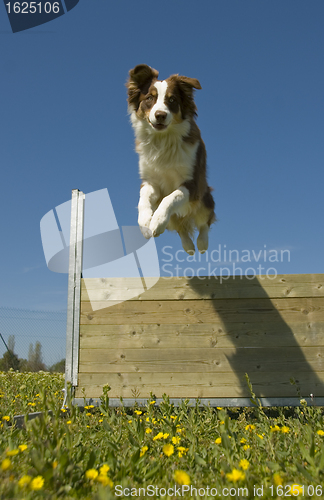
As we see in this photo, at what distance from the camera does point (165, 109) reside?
3.63m

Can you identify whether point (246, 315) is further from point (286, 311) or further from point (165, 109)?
point (165, 109)

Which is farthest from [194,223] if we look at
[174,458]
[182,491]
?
[182,491]

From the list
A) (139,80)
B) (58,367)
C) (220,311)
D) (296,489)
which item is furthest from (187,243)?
(58,367)

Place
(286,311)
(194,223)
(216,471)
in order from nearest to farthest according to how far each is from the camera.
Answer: (216,471), (286,311), (194,223)

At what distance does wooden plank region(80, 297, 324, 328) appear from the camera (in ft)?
11.8

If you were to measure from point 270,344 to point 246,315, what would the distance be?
0.33 metres

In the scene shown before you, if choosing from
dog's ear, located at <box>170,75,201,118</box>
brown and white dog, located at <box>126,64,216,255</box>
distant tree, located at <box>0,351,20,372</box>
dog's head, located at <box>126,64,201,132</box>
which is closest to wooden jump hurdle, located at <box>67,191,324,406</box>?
brown and white dog, located at <box>126,64,216,255</box>

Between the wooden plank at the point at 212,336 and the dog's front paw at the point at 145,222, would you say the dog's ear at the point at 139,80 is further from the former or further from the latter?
the wooden plank at the point at 212,336

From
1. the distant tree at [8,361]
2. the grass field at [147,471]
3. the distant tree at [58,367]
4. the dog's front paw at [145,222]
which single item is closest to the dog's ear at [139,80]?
the dog's front paw at [145,222]

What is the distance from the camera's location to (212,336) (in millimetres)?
3564

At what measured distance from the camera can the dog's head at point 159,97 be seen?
3.69 meters

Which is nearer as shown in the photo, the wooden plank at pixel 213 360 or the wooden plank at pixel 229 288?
the wooden plank at pixel 213 360

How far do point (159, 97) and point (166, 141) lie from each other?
1.45ft

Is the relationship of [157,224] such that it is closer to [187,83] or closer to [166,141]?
[166,141]
